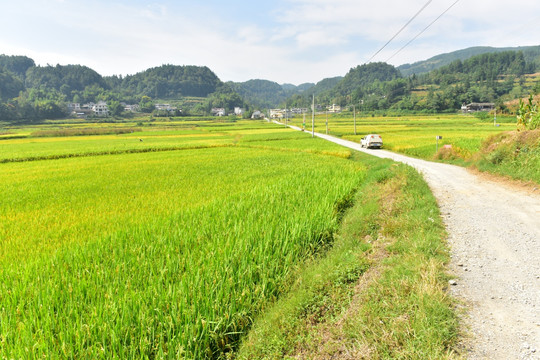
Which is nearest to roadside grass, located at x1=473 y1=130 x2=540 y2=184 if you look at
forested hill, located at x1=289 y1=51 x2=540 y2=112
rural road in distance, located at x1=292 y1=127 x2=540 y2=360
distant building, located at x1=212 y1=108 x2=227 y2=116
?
rural road in distance, located at x1=292 y1=127 x2=540 y2=360

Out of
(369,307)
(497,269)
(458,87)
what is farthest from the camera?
(458,87)

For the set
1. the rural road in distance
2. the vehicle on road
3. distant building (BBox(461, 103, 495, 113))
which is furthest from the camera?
distant building (BBox(461, 103, 495, 113))

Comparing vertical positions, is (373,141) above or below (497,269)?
above

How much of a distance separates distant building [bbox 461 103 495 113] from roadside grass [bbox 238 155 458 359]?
115m

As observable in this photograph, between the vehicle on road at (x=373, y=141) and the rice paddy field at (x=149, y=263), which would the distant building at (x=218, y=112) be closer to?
the vehicle on road at (x=373, y=141)

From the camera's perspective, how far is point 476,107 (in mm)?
100875

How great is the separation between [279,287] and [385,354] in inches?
82.9

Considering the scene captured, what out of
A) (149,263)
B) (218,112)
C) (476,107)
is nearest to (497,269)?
(149,263)

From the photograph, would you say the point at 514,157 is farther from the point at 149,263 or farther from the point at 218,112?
the point at 218,112

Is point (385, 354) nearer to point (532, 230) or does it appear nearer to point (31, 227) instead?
point (532, 230)

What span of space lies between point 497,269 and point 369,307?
2623 millimetres

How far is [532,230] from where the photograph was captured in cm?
625

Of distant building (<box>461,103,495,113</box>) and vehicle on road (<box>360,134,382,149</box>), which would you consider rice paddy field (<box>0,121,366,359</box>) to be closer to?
vehicle on road (<box>360,134,382,149</box>)

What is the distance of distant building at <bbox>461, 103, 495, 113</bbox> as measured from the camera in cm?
9832
